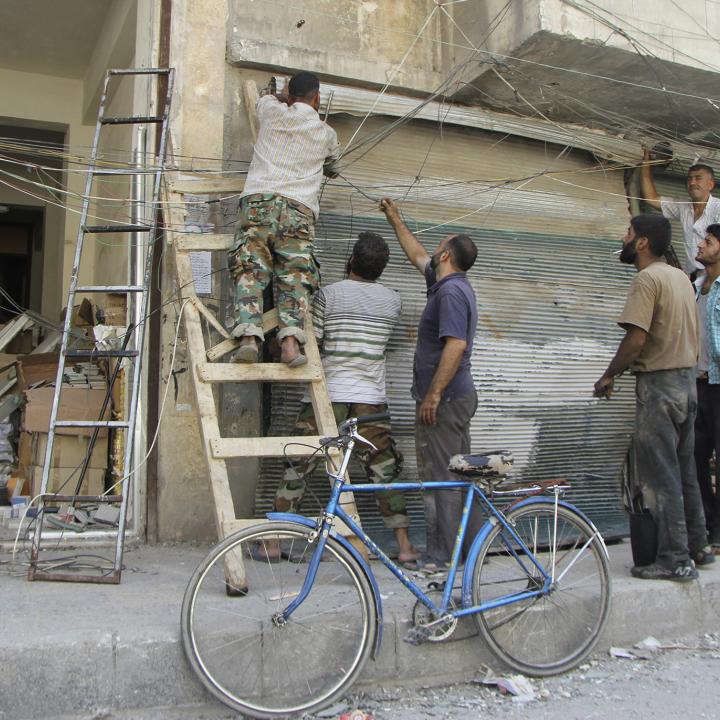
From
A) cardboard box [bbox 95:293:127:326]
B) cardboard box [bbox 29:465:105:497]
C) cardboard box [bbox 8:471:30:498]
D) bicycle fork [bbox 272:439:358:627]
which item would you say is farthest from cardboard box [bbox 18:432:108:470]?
bicycle fork [bbox 272:439:358:627]

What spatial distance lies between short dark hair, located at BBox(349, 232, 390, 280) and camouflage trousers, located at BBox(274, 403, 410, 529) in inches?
34.0

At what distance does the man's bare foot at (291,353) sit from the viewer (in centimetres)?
436

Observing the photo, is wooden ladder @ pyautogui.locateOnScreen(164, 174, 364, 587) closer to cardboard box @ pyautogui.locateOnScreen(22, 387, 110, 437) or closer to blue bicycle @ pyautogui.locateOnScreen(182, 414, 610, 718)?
blue bicycle @ pyautogui.locateOnScreen(182, 414, 610, 718)

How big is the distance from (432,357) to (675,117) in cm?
373

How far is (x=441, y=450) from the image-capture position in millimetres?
4273

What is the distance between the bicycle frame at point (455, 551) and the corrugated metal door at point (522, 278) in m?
1.80

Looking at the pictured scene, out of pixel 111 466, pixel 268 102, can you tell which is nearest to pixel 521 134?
pixel 268 102

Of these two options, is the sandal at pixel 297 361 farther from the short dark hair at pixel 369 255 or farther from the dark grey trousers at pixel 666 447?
the dark grey trousers at pixel 666 447

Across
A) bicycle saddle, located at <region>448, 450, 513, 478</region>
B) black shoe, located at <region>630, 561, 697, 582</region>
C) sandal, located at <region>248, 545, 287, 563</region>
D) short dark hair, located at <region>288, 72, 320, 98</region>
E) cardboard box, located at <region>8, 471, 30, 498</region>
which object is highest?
short dark hair, located at <region>288, 72, 320, 98</region>

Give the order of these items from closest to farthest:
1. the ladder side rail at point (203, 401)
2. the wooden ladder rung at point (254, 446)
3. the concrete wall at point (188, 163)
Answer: the ladder side rail at point (203, 401) → the wooden ladder rung at point (254, 446) → the concrete wall at point (188, 163)

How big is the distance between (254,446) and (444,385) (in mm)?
1065

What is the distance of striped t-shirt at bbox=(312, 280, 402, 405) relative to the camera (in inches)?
187

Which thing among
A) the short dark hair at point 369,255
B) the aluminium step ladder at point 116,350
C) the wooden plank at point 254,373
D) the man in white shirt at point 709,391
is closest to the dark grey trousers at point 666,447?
the man in white shirt at point 709,391

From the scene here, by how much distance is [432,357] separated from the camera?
4.39 m
